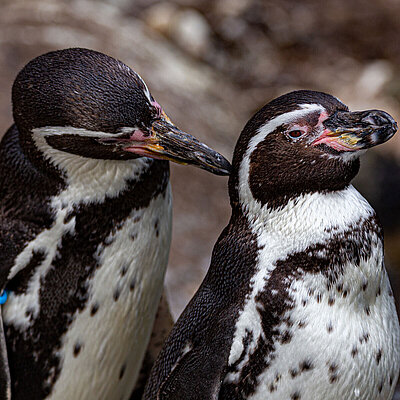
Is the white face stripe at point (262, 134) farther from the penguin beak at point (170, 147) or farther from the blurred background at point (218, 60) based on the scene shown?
the blurred background at point (218, 60)

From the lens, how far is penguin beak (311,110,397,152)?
1.42 metres

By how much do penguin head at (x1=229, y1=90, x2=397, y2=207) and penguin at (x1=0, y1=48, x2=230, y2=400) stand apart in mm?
104

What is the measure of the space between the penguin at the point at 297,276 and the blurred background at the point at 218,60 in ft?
4.11

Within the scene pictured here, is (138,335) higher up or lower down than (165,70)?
lower down

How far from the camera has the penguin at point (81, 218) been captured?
1547 millimetres

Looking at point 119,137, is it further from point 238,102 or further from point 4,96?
point 238,102

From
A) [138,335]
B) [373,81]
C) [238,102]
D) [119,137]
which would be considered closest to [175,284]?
A: [138,335]

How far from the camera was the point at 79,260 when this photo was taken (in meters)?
1.76

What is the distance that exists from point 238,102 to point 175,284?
232 cm

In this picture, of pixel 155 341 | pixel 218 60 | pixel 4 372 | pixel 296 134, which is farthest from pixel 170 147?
pixel 218 60

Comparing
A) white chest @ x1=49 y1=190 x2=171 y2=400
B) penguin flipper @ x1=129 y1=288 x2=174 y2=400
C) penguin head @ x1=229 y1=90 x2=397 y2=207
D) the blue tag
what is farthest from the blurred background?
penguin head @ x1=229 y1=90 x2=397 y2=207

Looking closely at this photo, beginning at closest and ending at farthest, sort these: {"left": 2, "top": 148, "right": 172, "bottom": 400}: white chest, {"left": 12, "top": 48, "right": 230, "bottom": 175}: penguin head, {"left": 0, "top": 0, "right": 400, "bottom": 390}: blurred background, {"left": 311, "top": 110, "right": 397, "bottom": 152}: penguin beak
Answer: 1. {"left": 311, "top": 110, "right": 397, "bottom": 152}: penguin beak
2. {"left": 12, "top": 48, "right": 230, "bottom": 175}: penguin head
3. {"left": 2, "top": 148, "right": 172, "bottom": 400}: white chest
4. {"left": 0, "top": 0, "right": 400, "bottom": 390}: blurred background

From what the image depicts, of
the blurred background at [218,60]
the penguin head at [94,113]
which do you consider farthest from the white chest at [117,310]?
the blurred background at [218,60]

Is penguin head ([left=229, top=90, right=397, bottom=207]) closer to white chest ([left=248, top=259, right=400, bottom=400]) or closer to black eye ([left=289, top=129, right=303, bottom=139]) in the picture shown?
black eye ([left=289, top=129, right=303, bottom=139])
